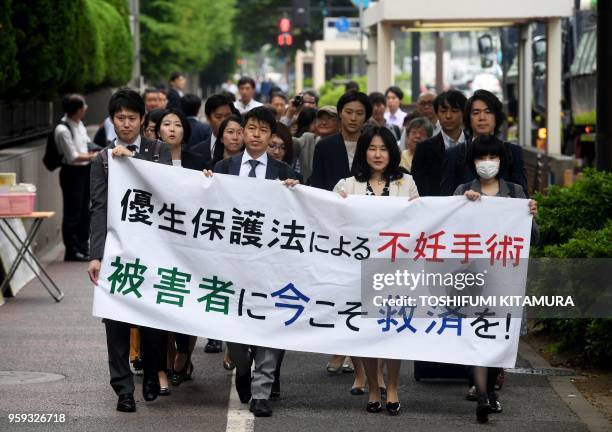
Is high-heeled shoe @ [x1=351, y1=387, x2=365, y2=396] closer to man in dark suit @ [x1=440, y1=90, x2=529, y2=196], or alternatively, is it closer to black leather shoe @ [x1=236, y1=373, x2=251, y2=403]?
black leather shoe @ [x1=236, y1=373, x2=251, y2=403]

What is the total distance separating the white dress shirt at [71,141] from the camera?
1662cm

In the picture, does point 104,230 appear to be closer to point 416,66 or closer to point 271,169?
point 271,169

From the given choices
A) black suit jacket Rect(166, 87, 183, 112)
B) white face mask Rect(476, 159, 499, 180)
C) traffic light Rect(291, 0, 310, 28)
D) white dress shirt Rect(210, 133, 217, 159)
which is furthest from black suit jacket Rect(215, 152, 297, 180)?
traffic light Rect(291, 0, 310, 28)

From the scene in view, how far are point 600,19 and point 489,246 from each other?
4391 millimetres

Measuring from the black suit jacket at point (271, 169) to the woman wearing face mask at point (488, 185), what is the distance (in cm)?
107

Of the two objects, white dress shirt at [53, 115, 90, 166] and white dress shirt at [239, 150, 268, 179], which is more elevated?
white dress shirt at [239, 150, 268, 179]

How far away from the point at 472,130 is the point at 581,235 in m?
1.69

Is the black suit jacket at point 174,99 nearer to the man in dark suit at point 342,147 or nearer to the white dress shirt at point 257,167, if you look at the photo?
the man in dark suit at point 342,147

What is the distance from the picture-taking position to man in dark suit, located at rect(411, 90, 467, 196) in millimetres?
9836

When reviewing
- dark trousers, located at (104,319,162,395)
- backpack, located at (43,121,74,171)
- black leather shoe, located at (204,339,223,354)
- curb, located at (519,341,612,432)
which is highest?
backpack, located at (43,121,74,171)

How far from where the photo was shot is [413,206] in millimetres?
8375

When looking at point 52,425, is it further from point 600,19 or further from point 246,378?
point 600,19

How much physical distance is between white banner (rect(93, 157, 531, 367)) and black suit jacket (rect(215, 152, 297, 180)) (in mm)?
259

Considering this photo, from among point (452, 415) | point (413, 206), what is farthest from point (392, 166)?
point (452, 415)
